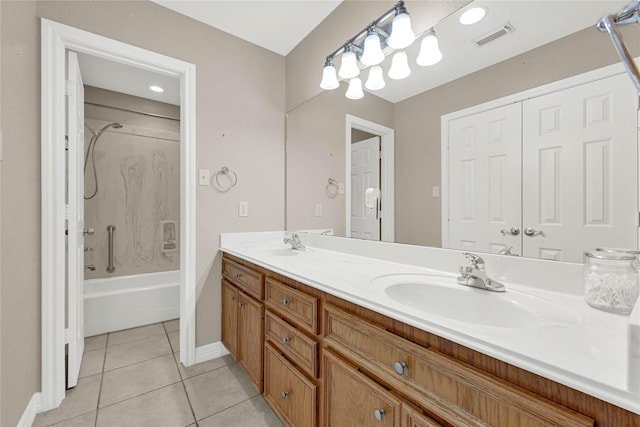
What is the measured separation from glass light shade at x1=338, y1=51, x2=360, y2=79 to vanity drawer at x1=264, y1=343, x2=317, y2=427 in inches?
63.0

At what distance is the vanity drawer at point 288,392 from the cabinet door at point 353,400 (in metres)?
0.10

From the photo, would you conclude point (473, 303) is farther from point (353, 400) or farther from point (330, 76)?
point (330, 76)

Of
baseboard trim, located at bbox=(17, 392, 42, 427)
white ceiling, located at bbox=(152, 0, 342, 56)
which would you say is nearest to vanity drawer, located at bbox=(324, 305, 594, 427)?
baseboard trim, located at bbox=(17, 392, 42, 427)

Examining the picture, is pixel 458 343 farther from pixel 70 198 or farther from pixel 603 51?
pixel 70 198

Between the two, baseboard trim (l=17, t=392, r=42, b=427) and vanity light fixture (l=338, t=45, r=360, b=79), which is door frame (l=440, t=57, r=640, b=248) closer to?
vanity light fixture (l=338, t=45, r=360, b=79)

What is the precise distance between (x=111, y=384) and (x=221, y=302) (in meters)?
0.76

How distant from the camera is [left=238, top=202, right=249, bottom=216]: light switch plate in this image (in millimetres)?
2107

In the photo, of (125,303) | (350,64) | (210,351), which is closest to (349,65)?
(350,64)

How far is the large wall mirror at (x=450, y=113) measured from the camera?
84 centimetres

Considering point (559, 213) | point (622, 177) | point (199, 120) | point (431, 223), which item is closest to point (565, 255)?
point (559, 213)

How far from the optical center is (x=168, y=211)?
10.4 ft

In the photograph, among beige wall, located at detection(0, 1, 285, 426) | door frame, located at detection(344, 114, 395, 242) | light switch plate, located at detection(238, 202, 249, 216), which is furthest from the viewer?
light switch plate, located at detection(238, 202, 249, 216)

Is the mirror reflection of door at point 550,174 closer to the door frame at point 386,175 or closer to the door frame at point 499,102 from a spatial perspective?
the door frame at point 499,102

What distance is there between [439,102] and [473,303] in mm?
888
